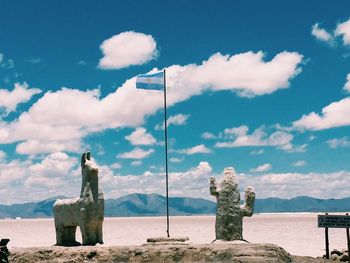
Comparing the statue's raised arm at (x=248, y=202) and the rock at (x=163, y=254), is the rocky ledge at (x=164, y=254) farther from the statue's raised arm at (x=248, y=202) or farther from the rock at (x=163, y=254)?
the statue's raised arm at (x=248, y=202)

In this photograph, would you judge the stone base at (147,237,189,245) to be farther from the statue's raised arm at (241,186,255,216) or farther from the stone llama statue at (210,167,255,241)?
the statue's raised arm at (241,186,255,216)

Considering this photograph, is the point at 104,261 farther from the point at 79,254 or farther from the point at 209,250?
the point at 209,250

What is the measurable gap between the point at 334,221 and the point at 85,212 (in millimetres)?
7483

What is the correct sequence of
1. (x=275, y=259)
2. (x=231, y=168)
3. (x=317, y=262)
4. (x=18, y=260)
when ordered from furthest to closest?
(x=231, y=168) → (x=317, y=262) → (x=18, y=260) → (x=275, y=259)

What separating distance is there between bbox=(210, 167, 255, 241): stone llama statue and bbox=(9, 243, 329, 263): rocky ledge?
281 centimetres

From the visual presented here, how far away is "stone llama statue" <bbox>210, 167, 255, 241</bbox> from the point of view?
67.3 feet

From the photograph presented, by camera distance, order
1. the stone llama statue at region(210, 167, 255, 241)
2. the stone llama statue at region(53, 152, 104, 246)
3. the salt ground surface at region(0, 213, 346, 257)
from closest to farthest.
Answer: the stone llama statue at region(53, 152, 104, 246) < the stone llama statue at region(210, 167, 255, 241) < the salt ground surface at region(0, 213, 346, 257)

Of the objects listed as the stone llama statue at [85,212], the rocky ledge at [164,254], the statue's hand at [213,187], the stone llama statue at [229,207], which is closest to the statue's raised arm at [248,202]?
the stone llama statue at [229,207]

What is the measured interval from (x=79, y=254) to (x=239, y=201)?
5.87 meters

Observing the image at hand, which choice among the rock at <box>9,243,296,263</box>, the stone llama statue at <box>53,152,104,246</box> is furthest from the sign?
the stone llama statue at <box>53,152,104,246</box>

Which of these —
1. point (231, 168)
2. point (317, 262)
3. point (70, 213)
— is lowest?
point (317, 262)

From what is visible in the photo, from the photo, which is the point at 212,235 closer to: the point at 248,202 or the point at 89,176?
the point at 248,202

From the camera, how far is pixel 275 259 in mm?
15156

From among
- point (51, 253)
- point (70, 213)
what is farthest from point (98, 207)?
point (51, 253)
